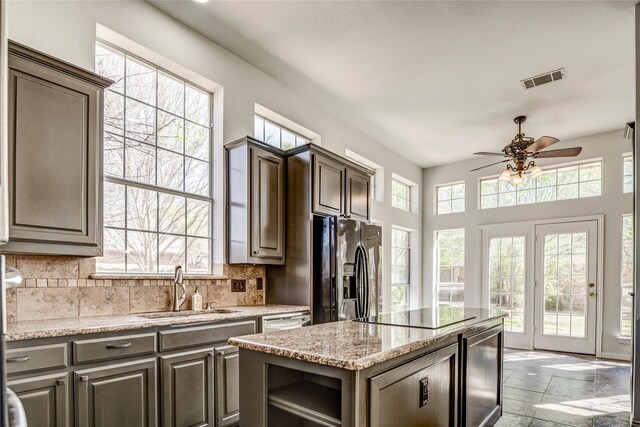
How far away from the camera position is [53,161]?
2143 millimetres

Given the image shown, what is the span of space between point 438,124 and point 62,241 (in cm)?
472

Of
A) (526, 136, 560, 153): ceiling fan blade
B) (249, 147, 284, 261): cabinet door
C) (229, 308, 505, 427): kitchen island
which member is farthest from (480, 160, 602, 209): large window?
(229, 308, 505, 427): kitchen island

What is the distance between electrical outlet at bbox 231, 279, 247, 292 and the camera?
353 cm

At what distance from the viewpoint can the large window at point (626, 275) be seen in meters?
5.27

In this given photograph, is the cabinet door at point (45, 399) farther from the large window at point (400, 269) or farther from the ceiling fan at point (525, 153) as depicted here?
the large window at point (400, 269)

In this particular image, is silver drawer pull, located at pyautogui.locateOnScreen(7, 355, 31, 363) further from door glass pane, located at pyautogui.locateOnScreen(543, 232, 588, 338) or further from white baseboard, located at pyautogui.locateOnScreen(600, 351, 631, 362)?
white baseboard, located at pyautogui.locateOnScreen(600, 351, 631, 362)

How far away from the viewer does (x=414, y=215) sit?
724cm

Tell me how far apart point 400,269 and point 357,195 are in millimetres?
2916

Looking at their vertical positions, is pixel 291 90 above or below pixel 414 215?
above

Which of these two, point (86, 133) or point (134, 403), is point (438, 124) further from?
point (134, 403)

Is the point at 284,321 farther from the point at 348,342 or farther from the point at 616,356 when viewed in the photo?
the point at 616,356

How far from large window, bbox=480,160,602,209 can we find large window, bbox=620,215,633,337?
1.94ft

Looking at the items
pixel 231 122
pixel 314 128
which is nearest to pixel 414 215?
pixel 314 128

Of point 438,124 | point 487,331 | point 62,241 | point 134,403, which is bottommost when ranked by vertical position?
point 134,403
